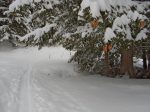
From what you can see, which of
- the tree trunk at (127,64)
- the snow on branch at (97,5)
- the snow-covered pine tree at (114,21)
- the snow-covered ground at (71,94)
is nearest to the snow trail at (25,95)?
Result: the snow-covered ground at (71,94)

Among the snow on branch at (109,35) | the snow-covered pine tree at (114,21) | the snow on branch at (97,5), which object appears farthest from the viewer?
the snow on branch at (109,35)

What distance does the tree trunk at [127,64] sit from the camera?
1441cm

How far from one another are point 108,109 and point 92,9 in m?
2.49

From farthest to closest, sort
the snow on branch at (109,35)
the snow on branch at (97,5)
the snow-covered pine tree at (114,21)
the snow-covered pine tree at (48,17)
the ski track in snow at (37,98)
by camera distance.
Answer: the snow-covered pine tree at (48,17), the snow on branch at (109,35), the ski track in snow at (37,98), the snow-covered pine tree at (114,21), the snow on branch at (97,5)

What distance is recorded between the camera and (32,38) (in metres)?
14.8

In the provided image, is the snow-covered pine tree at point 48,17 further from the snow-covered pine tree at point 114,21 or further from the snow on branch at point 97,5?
the snow on branch at point 97,5

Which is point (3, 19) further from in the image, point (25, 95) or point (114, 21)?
point (114, 21)

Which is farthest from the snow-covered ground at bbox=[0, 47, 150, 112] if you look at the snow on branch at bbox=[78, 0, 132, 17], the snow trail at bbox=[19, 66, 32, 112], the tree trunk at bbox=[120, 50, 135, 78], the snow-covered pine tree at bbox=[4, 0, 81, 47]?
the snow on branch at bbox=[78, 0, 132, 17]

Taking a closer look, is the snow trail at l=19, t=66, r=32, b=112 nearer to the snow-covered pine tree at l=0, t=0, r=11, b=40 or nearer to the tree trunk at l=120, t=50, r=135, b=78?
the tree trunk at l=120, t=50, r=135, b=78

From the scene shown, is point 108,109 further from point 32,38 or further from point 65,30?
point 32,38

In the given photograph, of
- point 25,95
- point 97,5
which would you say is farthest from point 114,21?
point 25,95

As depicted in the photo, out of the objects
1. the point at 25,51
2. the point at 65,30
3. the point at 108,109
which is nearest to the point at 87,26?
the point at 65,30

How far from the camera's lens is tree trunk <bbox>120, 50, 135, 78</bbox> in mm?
14414

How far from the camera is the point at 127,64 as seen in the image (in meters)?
14.6
